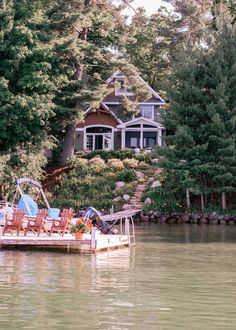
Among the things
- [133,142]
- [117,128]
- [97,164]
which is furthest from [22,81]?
[133,142]

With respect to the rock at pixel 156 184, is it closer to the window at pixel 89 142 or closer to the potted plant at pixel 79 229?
the window at pixel 89 142

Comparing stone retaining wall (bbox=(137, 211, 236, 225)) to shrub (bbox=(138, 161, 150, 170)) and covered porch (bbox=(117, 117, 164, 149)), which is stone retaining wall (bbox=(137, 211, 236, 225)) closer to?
shrub (bbox=(138, 161, 150, 170))

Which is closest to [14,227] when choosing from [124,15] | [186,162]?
[186,162]

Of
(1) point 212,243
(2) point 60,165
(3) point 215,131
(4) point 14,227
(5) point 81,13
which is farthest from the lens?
(2) point 60,165

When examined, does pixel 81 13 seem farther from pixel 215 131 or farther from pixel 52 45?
pixel 215 131

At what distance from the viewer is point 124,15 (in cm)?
4559

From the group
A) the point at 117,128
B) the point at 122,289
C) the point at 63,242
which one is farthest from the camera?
the point at 117,128

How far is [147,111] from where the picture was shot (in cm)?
5847

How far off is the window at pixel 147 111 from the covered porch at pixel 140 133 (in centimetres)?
148

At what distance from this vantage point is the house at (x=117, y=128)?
56.0 meters

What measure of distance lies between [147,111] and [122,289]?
43620 millimetres

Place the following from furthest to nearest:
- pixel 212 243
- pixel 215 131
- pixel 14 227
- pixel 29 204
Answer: pixel 215 131 < pixel 29 204 < pixel 212 243 < pixel 14 227

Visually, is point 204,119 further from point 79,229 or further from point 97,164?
point 79,229

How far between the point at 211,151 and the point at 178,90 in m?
3.68
